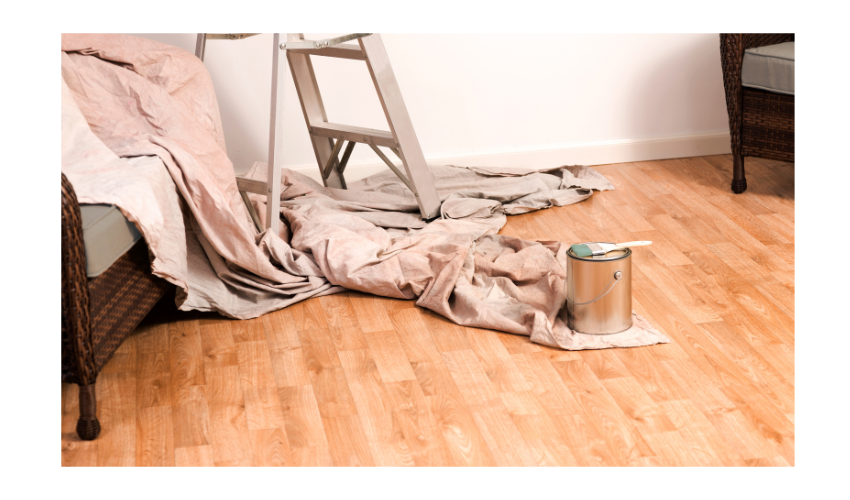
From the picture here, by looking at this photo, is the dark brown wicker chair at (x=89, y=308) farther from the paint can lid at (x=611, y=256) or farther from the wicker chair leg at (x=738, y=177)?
the wicker chair leg at (x=738, y=177)

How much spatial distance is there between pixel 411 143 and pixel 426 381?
1.15 m

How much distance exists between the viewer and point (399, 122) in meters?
2.65

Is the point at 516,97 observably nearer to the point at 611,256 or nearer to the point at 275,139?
the point at 275,139

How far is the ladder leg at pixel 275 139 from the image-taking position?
2.29m

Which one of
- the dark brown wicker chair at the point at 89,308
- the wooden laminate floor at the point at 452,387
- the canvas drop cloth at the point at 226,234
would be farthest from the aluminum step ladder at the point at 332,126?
the dark brown wicker chair at the point at 89,308

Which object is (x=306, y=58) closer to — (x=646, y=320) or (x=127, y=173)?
(x=127, y=173)

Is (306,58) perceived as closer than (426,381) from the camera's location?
No

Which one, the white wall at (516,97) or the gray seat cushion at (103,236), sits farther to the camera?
the white wall at (516,97)

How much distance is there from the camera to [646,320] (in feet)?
6.53

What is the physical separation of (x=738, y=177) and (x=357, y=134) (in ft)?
4.75

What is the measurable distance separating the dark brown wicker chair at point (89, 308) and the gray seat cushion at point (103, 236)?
3 cm

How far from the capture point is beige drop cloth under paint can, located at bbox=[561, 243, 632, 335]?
6.09 ft

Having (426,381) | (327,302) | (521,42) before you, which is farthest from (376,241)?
(521,42)

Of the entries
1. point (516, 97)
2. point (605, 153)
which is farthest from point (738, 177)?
point (516, 97)
